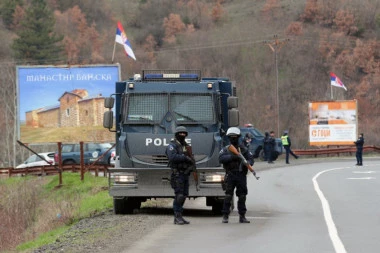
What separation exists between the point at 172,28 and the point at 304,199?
99046 millimetres

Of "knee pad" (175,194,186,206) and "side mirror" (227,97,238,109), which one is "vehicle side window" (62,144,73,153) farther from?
"knee pad" (175,194,186,206)

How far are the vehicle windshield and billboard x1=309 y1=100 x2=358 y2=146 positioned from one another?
150 feet

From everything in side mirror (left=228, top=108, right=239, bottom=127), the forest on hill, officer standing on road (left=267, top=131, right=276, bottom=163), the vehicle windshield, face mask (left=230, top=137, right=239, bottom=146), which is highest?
the forest on hill

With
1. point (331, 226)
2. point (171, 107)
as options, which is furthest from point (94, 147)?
point (331, 226)

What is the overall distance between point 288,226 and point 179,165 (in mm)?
2241

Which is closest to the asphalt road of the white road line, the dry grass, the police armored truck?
the white road line

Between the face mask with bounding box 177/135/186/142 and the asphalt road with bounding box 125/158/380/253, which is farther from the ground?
the face mask with bounding box 177/135/186/142

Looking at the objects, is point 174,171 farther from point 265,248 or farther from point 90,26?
point 90,26

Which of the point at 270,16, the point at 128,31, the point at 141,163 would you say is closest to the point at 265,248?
the point at 141,163

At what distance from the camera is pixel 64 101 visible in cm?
3688

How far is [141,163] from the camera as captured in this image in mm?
19953

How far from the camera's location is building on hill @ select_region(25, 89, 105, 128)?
121 feet

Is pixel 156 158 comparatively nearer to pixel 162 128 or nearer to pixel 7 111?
pixel 162 128

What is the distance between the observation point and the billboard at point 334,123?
215 feet
